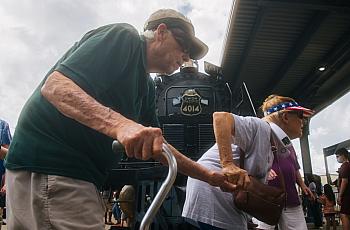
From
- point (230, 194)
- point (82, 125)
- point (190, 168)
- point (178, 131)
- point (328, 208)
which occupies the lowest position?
point (328, 208)

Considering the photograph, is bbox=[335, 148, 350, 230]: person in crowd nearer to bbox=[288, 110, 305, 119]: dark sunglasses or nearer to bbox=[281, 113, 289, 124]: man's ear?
bbox=[288, 110, 305, 119]: dark sunglasses

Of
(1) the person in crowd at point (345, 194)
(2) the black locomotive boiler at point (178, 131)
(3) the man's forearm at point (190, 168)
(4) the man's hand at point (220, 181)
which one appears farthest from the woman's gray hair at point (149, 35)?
(1) the person in crowd at point (345, 194)

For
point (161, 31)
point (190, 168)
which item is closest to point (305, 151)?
point (190, 168)

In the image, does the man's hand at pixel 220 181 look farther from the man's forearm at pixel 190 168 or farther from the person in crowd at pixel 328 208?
the person in crowd at pixel 328 208

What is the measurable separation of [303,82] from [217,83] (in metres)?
4.95

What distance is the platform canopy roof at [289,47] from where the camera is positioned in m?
7.90

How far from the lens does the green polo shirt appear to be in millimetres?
1421

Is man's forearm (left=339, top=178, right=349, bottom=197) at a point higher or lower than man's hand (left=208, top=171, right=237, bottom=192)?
higher

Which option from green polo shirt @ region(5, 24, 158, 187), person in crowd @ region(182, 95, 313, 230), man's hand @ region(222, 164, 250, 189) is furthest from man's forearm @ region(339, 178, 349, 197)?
green polo shirt @ region(5, 24, 158, 187)

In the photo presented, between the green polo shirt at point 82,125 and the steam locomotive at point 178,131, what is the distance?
373 centimetres

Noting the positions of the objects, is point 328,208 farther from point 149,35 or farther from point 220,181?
point 149,35

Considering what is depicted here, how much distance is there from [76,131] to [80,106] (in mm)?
217

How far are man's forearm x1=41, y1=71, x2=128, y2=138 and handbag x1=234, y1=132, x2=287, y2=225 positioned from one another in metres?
1.27

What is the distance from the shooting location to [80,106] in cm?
128
